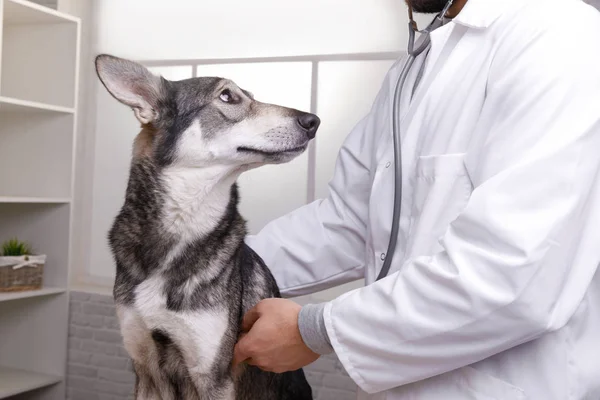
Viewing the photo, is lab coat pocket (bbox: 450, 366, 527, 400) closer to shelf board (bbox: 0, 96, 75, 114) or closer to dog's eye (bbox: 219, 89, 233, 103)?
dog's eye (bbox: 219, 89, 233, 103)

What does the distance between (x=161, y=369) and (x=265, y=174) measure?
1.88 m

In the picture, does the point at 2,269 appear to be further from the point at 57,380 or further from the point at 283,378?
the point at 283,378

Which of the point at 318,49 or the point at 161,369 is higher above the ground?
the point at 318,49

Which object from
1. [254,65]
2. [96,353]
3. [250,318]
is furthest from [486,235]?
[96,353]

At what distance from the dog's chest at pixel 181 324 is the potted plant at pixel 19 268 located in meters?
1.96

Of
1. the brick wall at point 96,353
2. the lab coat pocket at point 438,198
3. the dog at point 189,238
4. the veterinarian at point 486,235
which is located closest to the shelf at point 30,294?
the brick wall at point 96,353

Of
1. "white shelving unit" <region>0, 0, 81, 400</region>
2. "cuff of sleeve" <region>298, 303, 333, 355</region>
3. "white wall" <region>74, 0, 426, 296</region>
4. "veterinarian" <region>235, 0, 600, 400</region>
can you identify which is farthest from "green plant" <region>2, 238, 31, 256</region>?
"cuff of sleeve" <region>298, 303, 333, 355</region>

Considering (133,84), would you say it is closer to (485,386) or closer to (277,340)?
(277,340)

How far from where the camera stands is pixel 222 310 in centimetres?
150

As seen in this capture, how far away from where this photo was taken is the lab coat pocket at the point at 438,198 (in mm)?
1125

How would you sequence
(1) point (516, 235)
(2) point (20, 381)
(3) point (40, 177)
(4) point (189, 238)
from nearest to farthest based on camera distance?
(1) point (516, 235) < (4) point (189, 238) < (2) point (20, 381) < (3) point (40, 177)

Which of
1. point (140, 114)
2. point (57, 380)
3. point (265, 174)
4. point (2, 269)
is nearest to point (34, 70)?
point (2, 269)

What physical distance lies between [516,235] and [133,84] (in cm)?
98

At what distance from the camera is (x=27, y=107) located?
10.5 feet
